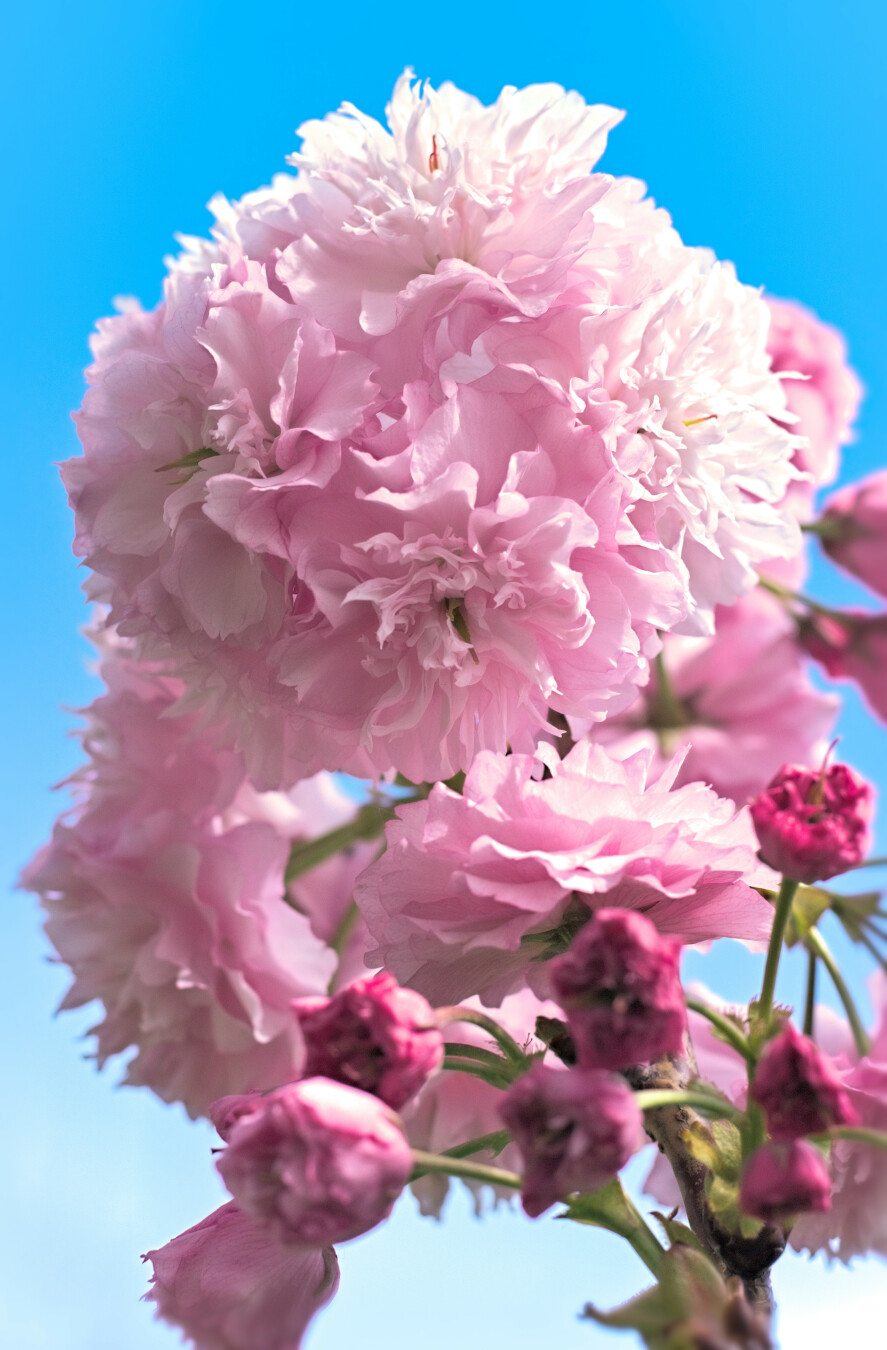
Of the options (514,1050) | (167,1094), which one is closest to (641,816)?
(514,1050)

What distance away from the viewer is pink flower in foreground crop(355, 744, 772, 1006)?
379 mm

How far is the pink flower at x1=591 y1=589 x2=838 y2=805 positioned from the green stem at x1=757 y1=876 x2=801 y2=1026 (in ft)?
1.61

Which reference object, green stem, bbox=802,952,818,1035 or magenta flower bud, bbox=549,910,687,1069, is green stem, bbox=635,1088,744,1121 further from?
green stem, bbox=802,952,818,1035

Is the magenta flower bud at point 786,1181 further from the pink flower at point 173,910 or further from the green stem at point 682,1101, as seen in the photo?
the pink flower at point 173,910

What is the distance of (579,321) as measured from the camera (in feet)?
1.48

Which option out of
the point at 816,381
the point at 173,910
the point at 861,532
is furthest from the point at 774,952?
the point at 816,381

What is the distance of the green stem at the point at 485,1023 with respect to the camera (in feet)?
1.09

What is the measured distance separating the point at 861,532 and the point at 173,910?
45cm

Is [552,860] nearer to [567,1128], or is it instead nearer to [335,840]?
[567,1128]

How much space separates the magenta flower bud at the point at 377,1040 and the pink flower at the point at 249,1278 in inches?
4.0

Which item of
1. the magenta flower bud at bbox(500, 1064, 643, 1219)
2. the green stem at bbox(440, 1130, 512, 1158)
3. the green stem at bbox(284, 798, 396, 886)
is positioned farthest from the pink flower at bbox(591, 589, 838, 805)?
the magenta flower bud at bbox(500, 1064, 643, 1219)

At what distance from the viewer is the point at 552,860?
374 mm

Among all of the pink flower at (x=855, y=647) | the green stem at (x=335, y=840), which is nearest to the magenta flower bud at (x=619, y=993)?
the green stem at (x=335, y=840)

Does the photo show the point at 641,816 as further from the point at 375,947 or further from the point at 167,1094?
the point at 167,1094
